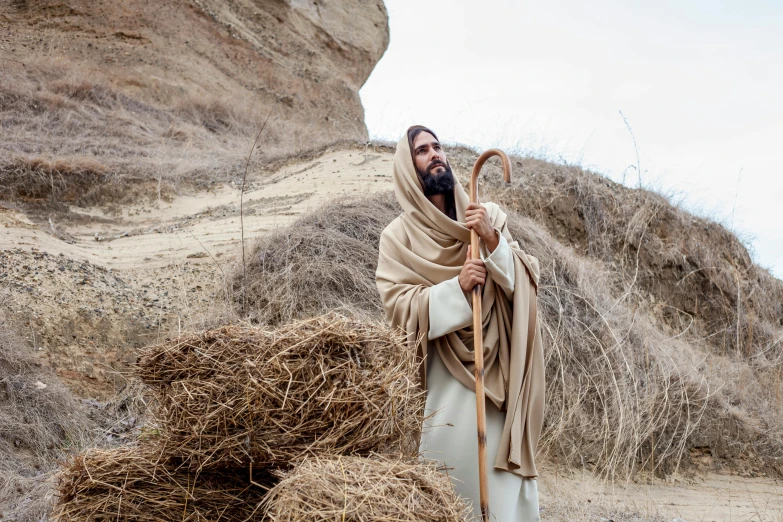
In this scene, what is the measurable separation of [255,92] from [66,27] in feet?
12.7

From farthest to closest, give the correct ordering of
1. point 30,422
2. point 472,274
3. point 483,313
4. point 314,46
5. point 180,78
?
1. point 314,46
2. point 180,78
3. point 30,422
4. point 483,313
5. point 472,274

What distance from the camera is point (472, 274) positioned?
3.22 metres

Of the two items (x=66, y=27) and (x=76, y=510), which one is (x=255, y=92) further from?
(x=76, y=510)

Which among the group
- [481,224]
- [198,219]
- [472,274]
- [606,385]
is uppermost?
[481,224]

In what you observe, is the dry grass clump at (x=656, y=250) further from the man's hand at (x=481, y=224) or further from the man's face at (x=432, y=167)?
the man's hand at (x=481, y=224)

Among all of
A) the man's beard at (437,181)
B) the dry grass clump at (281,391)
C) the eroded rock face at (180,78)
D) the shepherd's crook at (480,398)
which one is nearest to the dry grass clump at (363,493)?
the dry grass clump at (281,391)

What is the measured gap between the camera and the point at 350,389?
7.99 feet

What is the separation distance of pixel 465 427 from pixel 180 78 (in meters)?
14.0

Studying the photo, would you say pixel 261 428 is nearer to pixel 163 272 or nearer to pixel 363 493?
pixel 363 493

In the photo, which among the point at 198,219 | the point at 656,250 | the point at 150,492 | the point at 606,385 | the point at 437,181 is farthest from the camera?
the point at 656,250

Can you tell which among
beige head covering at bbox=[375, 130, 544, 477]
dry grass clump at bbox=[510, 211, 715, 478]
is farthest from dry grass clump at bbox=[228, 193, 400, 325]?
beige head covering at bbox=[375, 130, 544, 477]

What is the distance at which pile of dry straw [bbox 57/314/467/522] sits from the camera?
237 centimetres

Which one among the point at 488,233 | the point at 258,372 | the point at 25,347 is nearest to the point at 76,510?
the point at 258,372

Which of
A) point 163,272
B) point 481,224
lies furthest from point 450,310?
point 163,272
